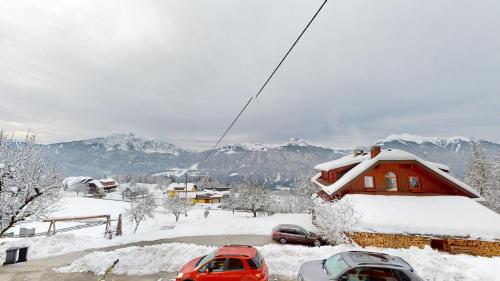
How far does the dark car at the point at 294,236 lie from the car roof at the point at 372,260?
13739 millimetres

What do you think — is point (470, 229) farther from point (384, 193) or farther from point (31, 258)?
point (31, 258)

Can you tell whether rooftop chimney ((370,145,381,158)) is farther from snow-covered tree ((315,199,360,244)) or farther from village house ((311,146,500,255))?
snow-covered tree ((315,199,360,244))

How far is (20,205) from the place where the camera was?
11523 millimetres

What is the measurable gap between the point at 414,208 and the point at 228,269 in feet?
67.1

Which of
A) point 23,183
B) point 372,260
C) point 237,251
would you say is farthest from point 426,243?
point 23,183

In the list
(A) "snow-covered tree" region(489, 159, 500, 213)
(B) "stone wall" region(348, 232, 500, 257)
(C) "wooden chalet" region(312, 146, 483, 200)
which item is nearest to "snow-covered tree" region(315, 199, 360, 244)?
(B) "stone wall" region(348, 232, 500, 257)

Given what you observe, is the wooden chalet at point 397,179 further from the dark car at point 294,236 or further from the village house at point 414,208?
the dark car at point 294,236

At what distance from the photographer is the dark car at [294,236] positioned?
22388 mm

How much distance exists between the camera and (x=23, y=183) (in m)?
11.6

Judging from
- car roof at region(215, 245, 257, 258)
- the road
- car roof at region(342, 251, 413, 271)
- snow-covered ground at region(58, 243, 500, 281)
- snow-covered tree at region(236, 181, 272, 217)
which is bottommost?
snow-covered tree at region(236, 181, 272, 217)

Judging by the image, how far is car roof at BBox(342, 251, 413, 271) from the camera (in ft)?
26.6

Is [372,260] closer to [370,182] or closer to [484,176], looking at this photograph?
[370,182]

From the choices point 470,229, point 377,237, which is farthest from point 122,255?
point 470,229

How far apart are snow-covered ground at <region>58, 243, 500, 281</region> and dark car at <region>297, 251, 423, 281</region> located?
3.50 metres
